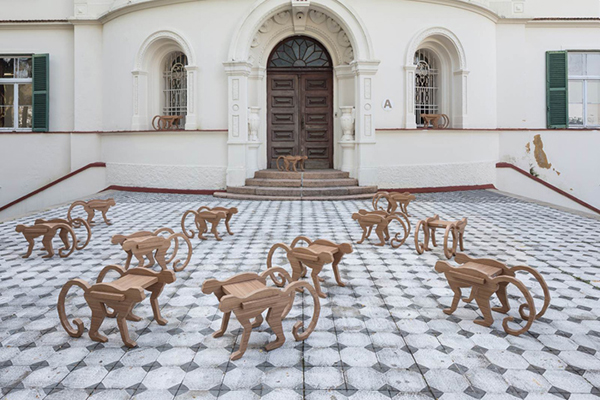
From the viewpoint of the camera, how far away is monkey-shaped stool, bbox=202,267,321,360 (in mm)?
3297

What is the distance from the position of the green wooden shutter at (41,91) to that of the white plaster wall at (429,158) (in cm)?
1034

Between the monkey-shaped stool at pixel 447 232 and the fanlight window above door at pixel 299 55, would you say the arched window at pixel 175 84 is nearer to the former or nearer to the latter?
the fanlight window above door at pixel 299 55

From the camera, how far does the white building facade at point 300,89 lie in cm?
1243

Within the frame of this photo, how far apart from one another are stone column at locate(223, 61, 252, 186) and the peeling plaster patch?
8.91 meters

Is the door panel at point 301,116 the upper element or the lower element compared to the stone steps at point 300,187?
upper

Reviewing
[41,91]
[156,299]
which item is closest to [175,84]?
[41,91]

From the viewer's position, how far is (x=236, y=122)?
1230 cm

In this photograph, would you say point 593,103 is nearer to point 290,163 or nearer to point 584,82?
point 584,82

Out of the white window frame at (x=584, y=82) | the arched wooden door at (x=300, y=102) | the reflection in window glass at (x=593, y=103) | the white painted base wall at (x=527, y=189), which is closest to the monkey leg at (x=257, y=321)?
the arched wooden door at (x=300, y=102)

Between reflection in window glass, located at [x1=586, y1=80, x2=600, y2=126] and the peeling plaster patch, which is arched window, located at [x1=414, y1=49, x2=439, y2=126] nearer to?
the peeling plaster patch

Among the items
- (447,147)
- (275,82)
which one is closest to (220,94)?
(275,82)

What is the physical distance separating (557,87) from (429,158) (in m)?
5.52

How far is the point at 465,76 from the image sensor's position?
43.3ft

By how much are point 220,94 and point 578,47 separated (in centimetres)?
1155
